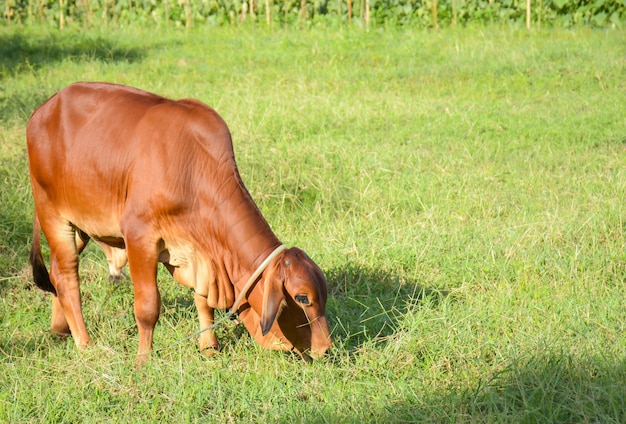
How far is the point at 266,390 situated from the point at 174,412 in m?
0.40

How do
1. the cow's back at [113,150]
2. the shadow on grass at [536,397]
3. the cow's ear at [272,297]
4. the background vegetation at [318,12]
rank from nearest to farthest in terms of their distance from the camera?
the shadow on grass at [536,397] < the cow's ear at [272,297] < the cow's back at [113,150] < the background vegetation at [318,12]

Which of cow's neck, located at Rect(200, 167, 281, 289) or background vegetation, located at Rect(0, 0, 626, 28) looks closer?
cow's neck, located at Rect(200, 167, 281, 289)

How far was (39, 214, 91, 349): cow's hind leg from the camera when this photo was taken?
164 inches

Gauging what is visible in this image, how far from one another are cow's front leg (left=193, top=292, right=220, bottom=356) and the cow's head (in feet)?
1.48

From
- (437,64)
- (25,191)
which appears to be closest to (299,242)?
(25,191)

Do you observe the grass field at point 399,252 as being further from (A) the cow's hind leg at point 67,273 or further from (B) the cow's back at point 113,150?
(B) the cow's back at point 113,150

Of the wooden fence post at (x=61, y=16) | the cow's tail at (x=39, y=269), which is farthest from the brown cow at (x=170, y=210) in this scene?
the wooden fence post at (x=61, y=16)

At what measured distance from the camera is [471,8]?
42.9ft

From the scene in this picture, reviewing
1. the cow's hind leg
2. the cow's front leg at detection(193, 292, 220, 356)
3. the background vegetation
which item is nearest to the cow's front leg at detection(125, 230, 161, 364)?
the cow's front leg at detection(193, 292, 220, 356)

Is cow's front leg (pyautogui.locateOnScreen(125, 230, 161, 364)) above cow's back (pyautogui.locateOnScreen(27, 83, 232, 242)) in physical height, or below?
below

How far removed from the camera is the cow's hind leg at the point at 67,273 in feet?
13.7

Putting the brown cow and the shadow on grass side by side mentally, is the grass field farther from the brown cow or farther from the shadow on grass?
the brown cow

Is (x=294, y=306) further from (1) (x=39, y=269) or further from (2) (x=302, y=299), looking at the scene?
(1) (x=39, y=269)

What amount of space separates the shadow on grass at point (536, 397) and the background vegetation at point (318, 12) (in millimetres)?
9711
